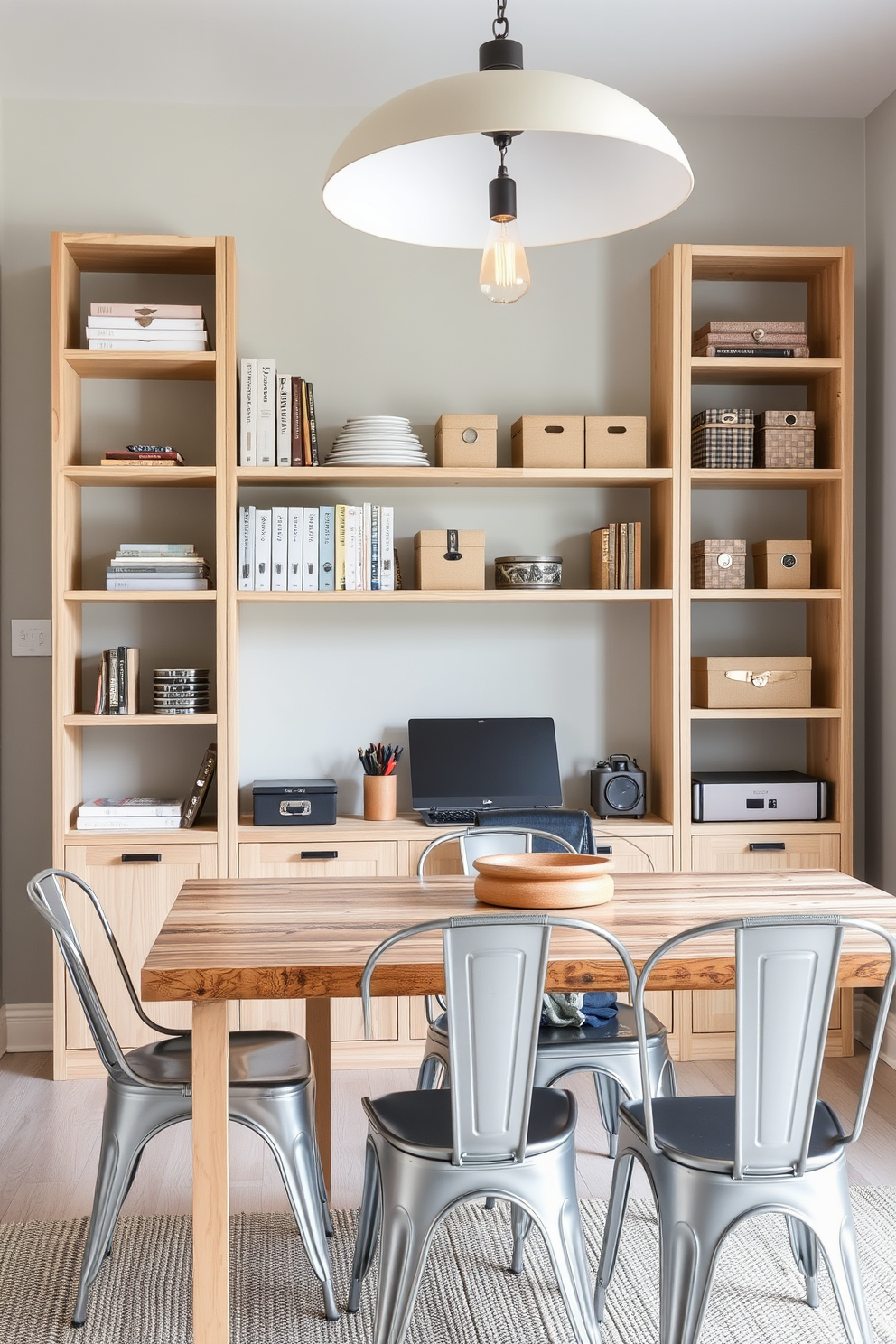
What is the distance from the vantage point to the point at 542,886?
2.23 meters

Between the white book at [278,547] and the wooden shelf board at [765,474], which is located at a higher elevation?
the wooden shelf board at [765,474]

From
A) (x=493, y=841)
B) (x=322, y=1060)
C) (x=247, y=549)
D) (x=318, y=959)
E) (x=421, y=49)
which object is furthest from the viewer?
(x=247, y=549)

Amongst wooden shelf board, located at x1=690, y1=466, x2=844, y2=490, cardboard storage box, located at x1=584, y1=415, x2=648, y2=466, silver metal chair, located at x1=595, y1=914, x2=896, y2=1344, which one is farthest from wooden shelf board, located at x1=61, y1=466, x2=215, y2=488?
silver metal chair, located at x1=595, y1=914, x2=896, y2=1344

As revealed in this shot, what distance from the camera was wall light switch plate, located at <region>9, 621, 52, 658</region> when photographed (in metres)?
3.72

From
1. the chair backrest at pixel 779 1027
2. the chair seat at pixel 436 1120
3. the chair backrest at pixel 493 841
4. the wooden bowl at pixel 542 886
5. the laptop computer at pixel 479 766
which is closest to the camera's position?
the chair backrest at pixel 779 1027

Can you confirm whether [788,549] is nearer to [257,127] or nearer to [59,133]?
[257,127]

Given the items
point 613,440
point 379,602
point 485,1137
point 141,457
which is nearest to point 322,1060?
point 485,1137

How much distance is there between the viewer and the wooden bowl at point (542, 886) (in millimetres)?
2223

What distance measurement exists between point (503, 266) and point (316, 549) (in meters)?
1.83

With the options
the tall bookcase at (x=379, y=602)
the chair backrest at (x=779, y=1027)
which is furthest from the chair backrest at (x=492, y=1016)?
the tall bookcase at (x=379, y=602)

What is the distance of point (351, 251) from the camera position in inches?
149

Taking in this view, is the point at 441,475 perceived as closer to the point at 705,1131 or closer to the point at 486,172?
the point at 486,172

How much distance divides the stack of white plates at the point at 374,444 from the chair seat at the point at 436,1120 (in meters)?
2.00

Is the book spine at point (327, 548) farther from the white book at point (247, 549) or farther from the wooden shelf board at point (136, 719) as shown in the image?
the wooden shelf board at point (136, 719)
